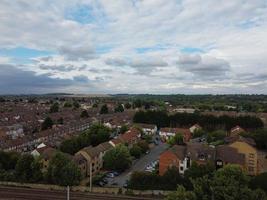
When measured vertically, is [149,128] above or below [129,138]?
below

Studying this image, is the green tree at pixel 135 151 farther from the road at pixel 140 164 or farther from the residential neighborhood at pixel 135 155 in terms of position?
the road at pixel 140 164

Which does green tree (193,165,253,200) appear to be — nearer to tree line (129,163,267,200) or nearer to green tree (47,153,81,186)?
tree line (129,163,267,200)

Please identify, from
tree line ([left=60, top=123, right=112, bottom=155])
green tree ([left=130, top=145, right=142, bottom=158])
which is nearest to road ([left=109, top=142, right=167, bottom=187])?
green tree ([left=130, top=145, right=142, bottom=158])

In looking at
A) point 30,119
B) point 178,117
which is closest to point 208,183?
point 178,117

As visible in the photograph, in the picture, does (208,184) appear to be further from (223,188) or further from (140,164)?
(140,164)

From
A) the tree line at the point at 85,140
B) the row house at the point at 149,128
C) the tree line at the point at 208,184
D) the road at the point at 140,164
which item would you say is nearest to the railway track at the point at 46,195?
the tree line at the point at 208,184

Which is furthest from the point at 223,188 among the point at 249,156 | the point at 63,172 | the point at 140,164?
the point at 140,164
